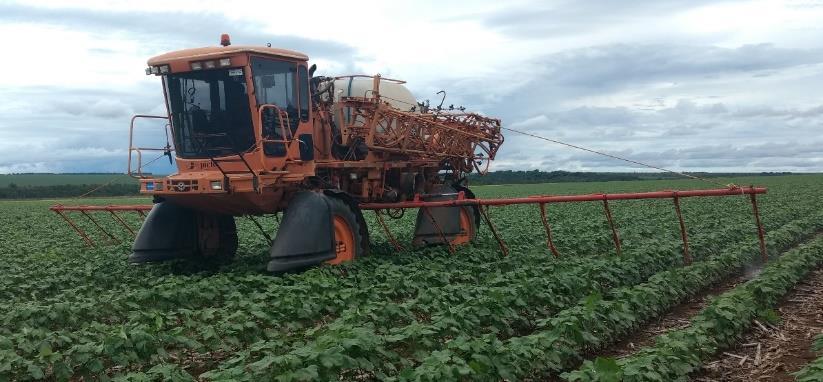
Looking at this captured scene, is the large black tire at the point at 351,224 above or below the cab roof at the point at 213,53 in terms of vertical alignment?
below

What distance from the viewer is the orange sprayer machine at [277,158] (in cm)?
1033

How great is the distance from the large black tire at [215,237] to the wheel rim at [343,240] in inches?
109

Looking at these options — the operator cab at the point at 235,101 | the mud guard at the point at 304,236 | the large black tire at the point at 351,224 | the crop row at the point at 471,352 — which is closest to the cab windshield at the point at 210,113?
the operator cab at the point at 235,101

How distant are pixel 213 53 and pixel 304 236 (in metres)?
2.96

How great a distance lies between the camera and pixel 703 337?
637 cm

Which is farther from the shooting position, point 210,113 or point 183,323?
point 210,113

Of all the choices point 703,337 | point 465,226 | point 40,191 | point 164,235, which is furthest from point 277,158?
point 40,191

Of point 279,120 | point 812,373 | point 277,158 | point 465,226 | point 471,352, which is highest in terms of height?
point 279,120

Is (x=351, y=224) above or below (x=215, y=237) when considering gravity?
above

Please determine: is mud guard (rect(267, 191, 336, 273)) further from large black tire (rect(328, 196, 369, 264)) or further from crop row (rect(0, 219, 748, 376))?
crop row (rect(0, 219, 748, 376))

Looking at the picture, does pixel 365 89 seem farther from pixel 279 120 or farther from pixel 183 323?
pixel 183 323

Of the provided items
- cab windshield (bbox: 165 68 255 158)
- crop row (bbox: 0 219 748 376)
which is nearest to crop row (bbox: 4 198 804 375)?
crop row (bbox: 0 219 748 376)

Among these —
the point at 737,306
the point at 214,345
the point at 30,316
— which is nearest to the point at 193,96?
the point at 30,316

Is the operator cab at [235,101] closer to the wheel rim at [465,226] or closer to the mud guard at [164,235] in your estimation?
the mud guard at [164,235]
